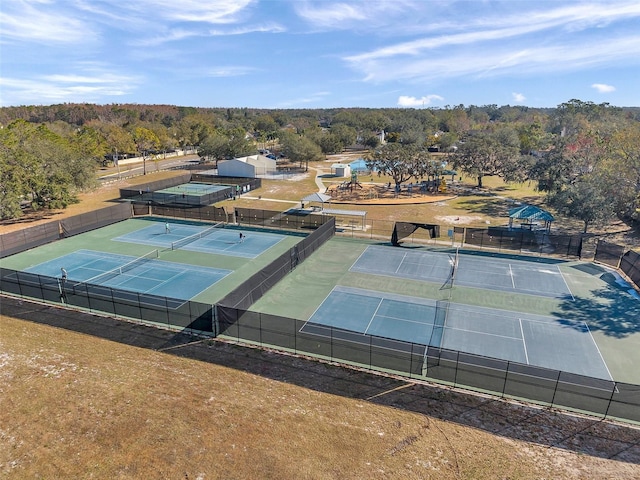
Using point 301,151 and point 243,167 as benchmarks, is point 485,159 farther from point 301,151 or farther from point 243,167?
point 243,167

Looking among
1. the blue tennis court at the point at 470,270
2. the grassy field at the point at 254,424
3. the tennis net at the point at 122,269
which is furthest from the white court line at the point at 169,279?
the blue tennis court at the point at 470,270

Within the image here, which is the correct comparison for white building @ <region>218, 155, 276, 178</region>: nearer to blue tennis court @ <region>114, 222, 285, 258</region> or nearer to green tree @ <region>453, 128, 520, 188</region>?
blue tennis court @ <region>114, 222, 285, 258</region>

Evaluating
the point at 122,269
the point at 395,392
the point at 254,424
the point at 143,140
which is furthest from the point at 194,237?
the point at 143,140

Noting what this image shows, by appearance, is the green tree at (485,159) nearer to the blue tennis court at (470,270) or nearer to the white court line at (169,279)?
the blue tennis court at (470,270)

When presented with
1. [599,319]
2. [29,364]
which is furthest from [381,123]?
[29,364]

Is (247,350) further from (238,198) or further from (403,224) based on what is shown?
(238,198)

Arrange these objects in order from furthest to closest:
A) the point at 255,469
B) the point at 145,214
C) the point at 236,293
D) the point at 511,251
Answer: the point at 145,214, the point at 511,251, the point at 236,293, the point at 255,469

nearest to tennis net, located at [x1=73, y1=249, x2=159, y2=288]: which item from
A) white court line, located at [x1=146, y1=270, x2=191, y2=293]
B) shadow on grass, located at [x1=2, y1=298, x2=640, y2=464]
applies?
white court line, located at [x1=146, y1=270, x2=191, y2=293]
